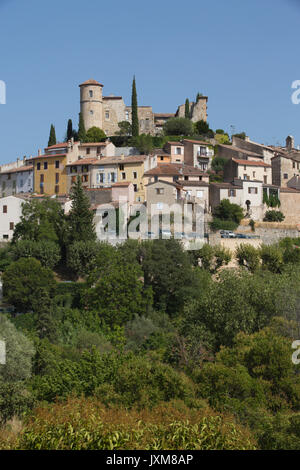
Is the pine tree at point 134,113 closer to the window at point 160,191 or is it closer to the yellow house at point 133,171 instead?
the yellow house at point 133,171

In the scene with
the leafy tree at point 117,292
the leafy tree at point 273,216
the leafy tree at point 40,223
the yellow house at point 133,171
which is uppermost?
the yellow house at point 133,171

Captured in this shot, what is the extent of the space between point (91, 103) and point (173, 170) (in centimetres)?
1920

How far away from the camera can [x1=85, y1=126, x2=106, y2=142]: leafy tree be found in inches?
2513

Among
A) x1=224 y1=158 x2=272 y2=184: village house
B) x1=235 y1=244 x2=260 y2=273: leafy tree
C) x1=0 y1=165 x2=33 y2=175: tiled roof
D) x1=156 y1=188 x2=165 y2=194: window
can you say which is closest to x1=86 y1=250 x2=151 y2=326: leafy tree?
x1=235 y1=244 x2=260 y2=273: leafy tree

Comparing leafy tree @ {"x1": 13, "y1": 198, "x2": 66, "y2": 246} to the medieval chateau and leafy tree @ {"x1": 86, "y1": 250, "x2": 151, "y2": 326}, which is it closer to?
leafy tree @ {"x1": 86, "y1": 250, "x2": 151, "y2": 326}

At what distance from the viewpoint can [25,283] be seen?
38688 mm

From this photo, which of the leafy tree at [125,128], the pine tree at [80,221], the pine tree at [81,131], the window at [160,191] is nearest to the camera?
the pine tree at [80,221]

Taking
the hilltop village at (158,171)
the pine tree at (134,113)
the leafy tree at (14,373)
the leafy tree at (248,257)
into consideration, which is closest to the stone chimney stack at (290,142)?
the hilltop village at (158,171)

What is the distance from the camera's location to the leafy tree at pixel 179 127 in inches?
2692

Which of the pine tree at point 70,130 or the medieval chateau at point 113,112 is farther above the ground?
the medieval chateau at point 113,112

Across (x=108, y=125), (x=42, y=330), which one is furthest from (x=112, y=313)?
(x=108, y=125)

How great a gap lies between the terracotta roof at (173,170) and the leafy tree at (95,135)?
379 inches

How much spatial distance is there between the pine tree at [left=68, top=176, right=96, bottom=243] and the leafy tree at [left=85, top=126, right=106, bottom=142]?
19749 millimetres
